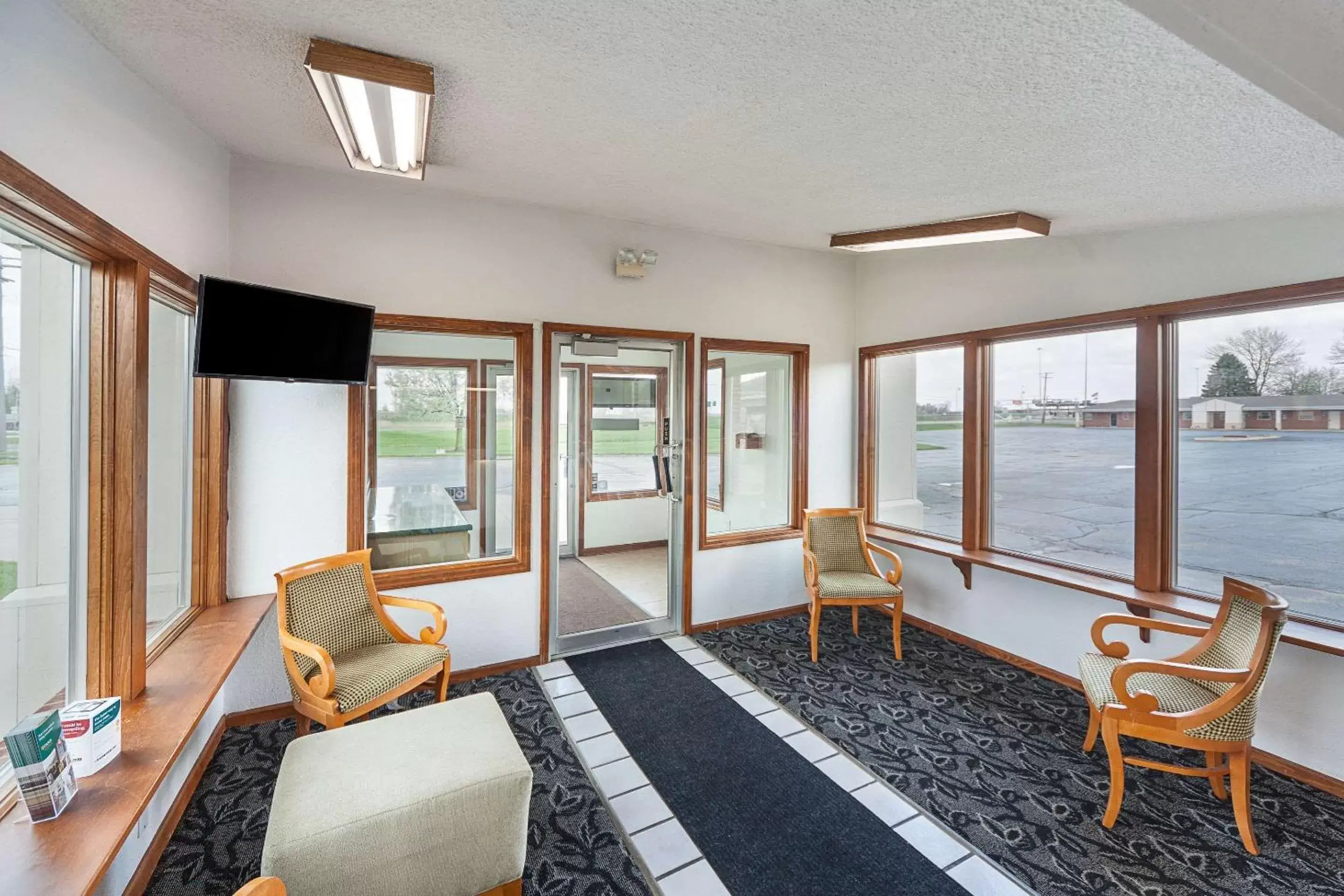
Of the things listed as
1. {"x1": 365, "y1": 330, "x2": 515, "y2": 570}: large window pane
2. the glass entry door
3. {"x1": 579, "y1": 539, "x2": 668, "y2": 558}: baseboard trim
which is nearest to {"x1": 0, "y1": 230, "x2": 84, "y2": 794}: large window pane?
{"x1": 365, "y1": 330, "x2": 515, "y2": 570}: large window pane

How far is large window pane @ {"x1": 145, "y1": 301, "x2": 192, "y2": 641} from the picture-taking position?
7.84 feet

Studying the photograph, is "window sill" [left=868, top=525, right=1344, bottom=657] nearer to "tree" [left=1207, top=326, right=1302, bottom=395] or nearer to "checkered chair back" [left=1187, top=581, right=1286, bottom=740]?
"checkered chair back" [left=1187, top=581, right=1286, bottom=740]

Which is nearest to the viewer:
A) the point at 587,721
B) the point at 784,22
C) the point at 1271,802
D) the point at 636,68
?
the point at 784,22

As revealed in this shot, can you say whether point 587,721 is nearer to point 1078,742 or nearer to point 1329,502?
point 1078,742

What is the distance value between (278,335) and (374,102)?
3.69 ft

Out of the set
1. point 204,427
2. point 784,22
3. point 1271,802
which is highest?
point 784,22

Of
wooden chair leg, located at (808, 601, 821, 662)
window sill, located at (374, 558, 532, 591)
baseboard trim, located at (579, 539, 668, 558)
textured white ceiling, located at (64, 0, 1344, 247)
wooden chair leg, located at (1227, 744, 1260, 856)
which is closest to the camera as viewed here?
textured white ceiling, located at (64, 0, 1344, 247)

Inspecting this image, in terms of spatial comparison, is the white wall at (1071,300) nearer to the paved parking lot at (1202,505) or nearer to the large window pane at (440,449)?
the paved parking lot at (1202,505)

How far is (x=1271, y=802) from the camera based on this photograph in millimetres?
2471

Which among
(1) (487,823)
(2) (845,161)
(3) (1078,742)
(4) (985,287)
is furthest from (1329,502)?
(1) (487,823)

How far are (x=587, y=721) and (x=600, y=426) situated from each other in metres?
2.05

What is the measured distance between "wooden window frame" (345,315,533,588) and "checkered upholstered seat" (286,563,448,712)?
294 millimetres

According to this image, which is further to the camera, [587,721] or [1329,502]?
[587,721]

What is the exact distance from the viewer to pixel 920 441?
462cm
